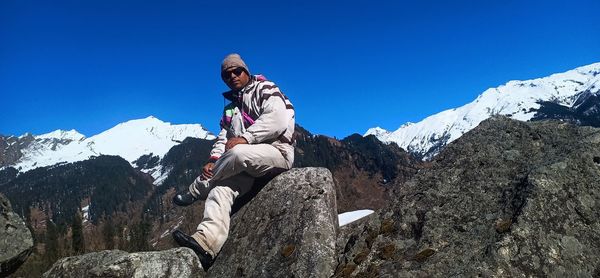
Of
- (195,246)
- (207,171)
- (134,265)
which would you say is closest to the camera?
(134,265)

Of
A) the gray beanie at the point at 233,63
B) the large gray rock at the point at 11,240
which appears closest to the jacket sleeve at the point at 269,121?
the gray beanie at the point at 233,63

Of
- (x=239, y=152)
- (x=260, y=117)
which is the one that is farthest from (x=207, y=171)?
(x=260, y=117)

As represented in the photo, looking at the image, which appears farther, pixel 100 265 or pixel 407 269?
pixel 100 265

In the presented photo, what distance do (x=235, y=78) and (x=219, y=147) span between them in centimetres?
150

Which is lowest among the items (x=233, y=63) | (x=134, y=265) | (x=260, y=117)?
(x=134, y=265)

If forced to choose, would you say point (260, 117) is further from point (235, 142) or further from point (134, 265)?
point (134, 265)

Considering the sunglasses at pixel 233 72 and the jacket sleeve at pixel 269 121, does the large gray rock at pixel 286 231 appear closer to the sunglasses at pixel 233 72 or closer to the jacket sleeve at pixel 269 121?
the jacket sleeve at pixel 269 121

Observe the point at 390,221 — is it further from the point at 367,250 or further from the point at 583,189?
the point at 583,189

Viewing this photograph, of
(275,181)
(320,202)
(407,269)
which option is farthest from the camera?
(275,181)

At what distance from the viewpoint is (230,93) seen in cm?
991

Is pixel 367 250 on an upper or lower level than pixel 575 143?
lower

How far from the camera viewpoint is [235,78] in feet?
31.6

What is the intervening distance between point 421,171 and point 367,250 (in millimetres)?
1720

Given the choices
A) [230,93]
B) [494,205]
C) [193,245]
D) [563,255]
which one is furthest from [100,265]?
[563,255]
